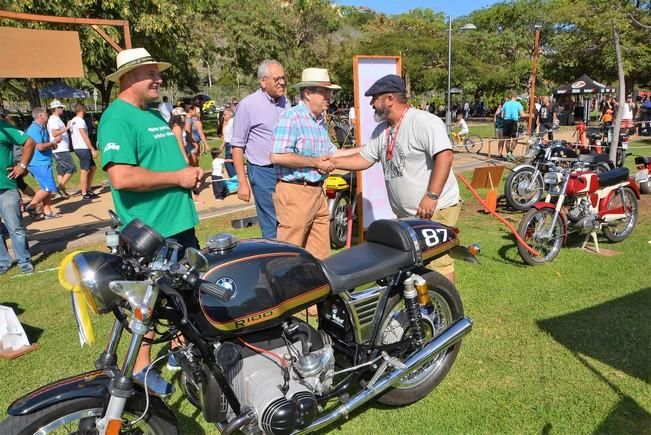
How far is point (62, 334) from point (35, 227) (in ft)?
14.7

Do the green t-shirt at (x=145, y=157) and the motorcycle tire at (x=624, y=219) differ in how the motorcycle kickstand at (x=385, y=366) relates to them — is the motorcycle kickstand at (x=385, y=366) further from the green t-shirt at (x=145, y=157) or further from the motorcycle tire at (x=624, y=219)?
the motorcycle tire at (x=624, y=219)

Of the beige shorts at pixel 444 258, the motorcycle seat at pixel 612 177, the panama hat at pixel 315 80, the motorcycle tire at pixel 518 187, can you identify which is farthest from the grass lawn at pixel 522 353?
the motorcycle tire at pixel 518 187

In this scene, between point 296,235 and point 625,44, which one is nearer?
point 296,235

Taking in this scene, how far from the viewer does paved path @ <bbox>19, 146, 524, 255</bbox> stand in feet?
21.9

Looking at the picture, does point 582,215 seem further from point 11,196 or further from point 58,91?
point 58,91

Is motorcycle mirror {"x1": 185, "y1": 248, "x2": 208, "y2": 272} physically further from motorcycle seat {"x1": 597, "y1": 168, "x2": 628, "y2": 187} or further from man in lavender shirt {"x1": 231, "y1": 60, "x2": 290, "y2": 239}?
motorcycle seat {"x1": 597, "y1": 168, "x2": 628, "y2": 187}

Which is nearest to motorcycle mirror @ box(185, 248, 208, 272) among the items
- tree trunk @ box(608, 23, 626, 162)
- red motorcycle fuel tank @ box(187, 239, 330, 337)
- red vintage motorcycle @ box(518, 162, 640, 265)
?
red motorcycle fuel tank @ box(187, 239, 330, 337)

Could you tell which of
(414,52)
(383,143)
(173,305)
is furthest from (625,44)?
(173,305)

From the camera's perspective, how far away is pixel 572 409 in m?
2.84

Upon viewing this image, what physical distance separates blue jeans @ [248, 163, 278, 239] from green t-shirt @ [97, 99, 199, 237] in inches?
56.2

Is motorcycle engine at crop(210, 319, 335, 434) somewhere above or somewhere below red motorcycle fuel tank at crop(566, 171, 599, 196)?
below

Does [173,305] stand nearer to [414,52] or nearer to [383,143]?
[383,143]

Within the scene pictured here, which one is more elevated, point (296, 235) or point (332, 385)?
point (296, 235)

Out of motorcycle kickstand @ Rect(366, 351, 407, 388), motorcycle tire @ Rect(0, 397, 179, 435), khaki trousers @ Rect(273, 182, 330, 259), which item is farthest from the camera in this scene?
khaki trousers @ Rect(273, 182, 330, 259)
